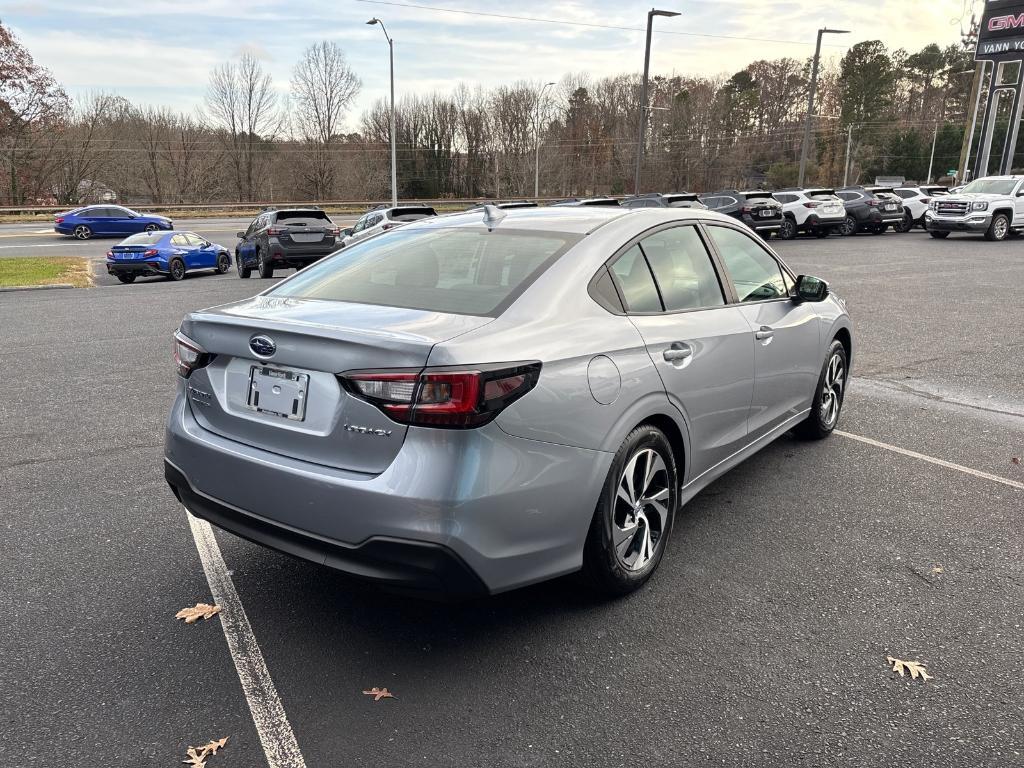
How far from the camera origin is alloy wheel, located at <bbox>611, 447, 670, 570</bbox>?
3.11 metres

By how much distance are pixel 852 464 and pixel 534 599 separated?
107 inches

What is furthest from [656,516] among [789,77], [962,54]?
[962,54]

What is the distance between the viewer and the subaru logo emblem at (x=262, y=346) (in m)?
2.71

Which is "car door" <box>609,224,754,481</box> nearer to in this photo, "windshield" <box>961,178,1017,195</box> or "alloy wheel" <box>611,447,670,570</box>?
"alloy wheel" <box>611,447,670,570</box>

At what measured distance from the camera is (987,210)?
2350cm

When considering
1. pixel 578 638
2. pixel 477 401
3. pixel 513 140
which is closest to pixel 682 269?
pixel 477 401

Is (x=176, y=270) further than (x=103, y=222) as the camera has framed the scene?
No

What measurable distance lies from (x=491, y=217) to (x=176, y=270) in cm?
1803

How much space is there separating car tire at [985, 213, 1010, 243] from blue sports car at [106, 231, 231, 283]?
77.0 ft

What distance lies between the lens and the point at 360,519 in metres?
2.51

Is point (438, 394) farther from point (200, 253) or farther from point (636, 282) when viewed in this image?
point (200, 253)

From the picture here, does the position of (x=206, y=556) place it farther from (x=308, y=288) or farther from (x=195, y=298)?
(x=195, y=298)

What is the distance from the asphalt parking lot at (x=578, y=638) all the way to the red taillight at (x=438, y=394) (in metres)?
0.71

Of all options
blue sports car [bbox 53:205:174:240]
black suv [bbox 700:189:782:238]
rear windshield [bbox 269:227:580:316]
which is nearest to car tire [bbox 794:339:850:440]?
rear windshield [bbox 269:227:580:316]
